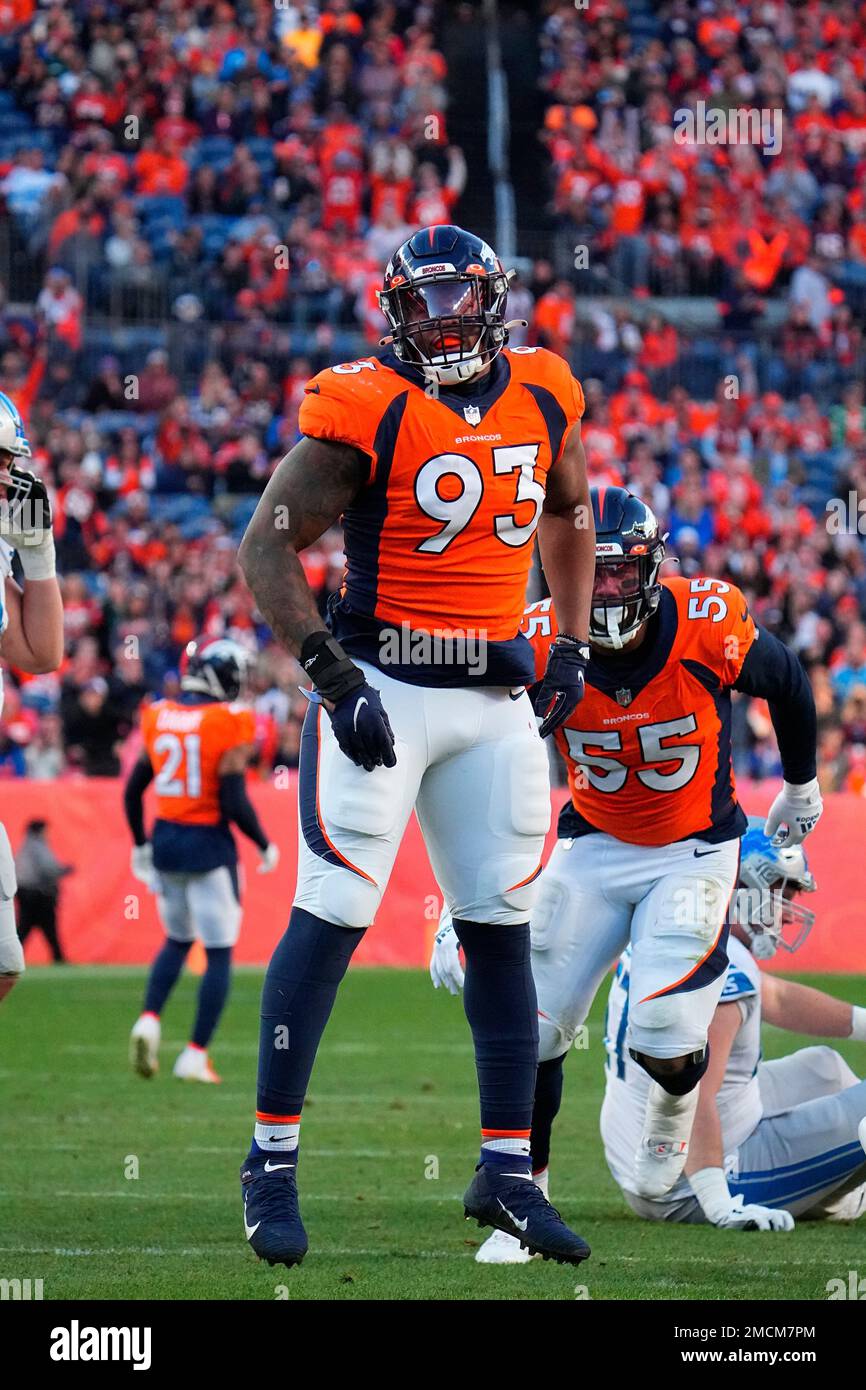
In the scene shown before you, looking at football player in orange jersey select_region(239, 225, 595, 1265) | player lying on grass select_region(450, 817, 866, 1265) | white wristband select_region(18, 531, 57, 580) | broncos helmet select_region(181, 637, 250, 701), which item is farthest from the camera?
broncos helmet select_region(181, 637, 250, 701)

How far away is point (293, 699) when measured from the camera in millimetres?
14625

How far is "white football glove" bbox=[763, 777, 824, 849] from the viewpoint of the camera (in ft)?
18.0

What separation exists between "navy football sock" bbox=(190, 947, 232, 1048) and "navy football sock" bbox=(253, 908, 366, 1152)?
4759mm

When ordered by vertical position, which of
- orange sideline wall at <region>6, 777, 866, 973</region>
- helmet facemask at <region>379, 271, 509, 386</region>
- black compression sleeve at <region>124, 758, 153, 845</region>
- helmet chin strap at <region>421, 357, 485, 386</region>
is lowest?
orange sideline wall at <region>6, 777, 866, 973</region>

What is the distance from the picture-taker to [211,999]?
29.3ft

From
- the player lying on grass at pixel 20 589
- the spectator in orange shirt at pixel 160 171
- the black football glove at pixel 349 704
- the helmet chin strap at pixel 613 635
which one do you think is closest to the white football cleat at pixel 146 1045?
the player lying on grass at pixel 20 589

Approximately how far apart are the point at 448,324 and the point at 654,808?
1732 mm

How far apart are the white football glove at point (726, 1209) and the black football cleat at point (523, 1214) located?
1.21 metres

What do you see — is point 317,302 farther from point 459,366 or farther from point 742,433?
point 459,366

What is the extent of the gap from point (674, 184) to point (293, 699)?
767cm

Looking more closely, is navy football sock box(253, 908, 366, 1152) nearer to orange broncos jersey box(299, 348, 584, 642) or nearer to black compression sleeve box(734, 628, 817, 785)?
orange broncos jersey box(299, 348, 584, 642)

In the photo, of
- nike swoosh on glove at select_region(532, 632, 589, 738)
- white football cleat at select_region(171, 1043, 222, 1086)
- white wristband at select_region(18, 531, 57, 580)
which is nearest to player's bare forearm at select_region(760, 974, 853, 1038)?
nike swoosh on glove at select_region(532, 632, 589, 738)


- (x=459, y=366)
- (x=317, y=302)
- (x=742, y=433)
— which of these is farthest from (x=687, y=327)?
(x=459, y=366)

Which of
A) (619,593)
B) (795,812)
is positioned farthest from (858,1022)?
(619,593)
